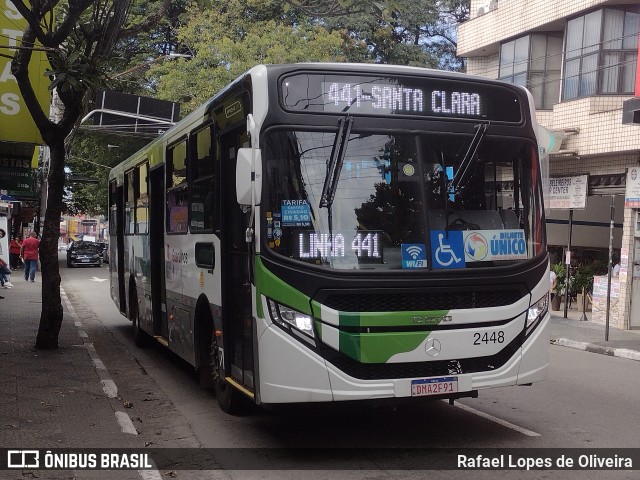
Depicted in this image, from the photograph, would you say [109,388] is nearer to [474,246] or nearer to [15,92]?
[474,246]

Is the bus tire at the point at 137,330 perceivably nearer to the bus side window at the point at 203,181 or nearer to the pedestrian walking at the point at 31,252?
the bus side window at the point at 203,181

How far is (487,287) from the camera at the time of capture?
6.37m

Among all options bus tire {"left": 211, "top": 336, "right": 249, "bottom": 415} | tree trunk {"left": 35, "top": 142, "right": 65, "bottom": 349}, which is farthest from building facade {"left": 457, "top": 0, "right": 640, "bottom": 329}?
tree trunk {"left": 35, "top": 142, "right": 65, "bottom": 349}

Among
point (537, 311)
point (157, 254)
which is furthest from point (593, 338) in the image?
point (537, 311)

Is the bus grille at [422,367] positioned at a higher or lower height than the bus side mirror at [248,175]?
lower

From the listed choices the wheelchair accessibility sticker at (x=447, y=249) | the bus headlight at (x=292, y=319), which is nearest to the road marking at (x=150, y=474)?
the bus headlight at (x=292, y=319)

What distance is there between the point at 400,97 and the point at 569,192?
1362 cm

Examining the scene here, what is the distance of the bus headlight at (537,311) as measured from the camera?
662 centimetres

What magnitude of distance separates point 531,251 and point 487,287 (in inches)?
25.6

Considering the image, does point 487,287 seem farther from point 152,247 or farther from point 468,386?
point 152,247

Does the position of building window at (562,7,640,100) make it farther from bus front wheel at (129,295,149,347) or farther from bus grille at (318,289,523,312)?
bus grille at (318,289,523,312)

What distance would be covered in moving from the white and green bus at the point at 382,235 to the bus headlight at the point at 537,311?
0.06 ft

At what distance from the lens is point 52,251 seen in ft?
37.1

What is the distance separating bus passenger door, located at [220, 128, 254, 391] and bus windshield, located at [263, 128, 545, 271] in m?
0.69
